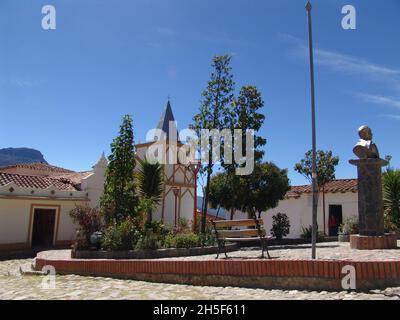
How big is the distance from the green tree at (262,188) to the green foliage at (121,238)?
7.94 metres

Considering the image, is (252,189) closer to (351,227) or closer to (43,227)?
(351,227)

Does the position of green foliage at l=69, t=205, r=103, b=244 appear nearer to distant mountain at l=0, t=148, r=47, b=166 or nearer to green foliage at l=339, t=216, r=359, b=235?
green foliage at l=339, t=216, r=359, b=235

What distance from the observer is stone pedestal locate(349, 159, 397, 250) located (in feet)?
31.5

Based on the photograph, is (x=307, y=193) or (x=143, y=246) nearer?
(x=143, y=246)

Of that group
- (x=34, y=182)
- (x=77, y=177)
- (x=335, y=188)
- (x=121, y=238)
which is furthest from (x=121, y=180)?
(x=335, y=188)

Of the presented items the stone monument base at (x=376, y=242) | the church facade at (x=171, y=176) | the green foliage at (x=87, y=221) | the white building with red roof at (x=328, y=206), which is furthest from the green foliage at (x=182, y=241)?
the church facade at (x=171, y=176)

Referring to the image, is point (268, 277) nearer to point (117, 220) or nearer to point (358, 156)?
point (358, 156)

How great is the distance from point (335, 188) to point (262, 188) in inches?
251

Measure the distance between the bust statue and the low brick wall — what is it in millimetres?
5252

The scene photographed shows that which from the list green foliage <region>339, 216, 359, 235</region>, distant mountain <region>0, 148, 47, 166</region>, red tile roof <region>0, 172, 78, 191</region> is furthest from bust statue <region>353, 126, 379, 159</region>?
distant mountain <region>0, 148, 47, 166</region>

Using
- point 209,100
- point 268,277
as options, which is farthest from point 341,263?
point 209,100

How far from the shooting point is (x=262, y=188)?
19438 mm
